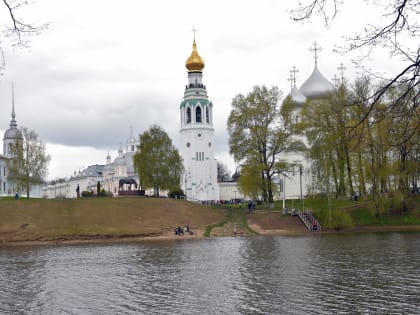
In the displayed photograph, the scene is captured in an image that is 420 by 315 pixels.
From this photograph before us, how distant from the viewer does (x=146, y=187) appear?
80.2 m

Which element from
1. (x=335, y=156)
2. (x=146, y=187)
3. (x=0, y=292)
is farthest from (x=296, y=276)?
(x=146, y=187)

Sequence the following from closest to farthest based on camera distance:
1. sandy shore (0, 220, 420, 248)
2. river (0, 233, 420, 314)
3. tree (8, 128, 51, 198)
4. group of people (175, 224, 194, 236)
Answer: river (0, 233, 420, 314) → sandy shore (0, 220, 420, 248) → group of people (175, 224, 194, 236) → tree (8, 128, 51, 198)

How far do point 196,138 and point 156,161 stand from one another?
18446mm

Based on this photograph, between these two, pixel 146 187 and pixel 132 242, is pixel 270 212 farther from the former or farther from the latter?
pixel 146 187

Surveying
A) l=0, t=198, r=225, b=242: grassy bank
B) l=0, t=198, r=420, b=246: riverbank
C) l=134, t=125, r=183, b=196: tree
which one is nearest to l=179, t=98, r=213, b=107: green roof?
l=134, t=125, r=183, b=196: tree

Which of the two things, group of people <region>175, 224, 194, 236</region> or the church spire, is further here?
the church spire

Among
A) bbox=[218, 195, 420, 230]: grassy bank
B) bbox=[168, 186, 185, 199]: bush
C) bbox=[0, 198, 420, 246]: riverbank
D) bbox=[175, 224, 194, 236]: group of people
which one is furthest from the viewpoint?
bbox=[168, 186, 185, 199]: bush

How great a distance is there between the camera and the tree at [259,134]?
201 ft

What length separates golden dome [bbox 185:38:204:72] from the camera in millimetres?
96625

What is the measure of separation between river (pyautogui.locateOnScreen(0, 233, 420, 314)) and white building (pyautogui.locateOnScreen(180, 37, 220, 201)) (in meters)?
59.4

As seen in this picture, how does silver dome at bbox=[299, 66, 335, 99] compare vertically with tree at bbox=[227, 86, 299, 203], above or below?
above

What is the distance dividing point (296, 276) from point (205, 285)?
366cm

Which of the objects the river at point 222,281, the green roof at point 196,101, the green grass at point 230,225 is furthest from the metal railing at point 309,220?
the green roof at point 196,101

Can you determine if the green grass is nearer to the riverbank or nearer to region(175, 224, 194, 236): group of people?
the riverbank
